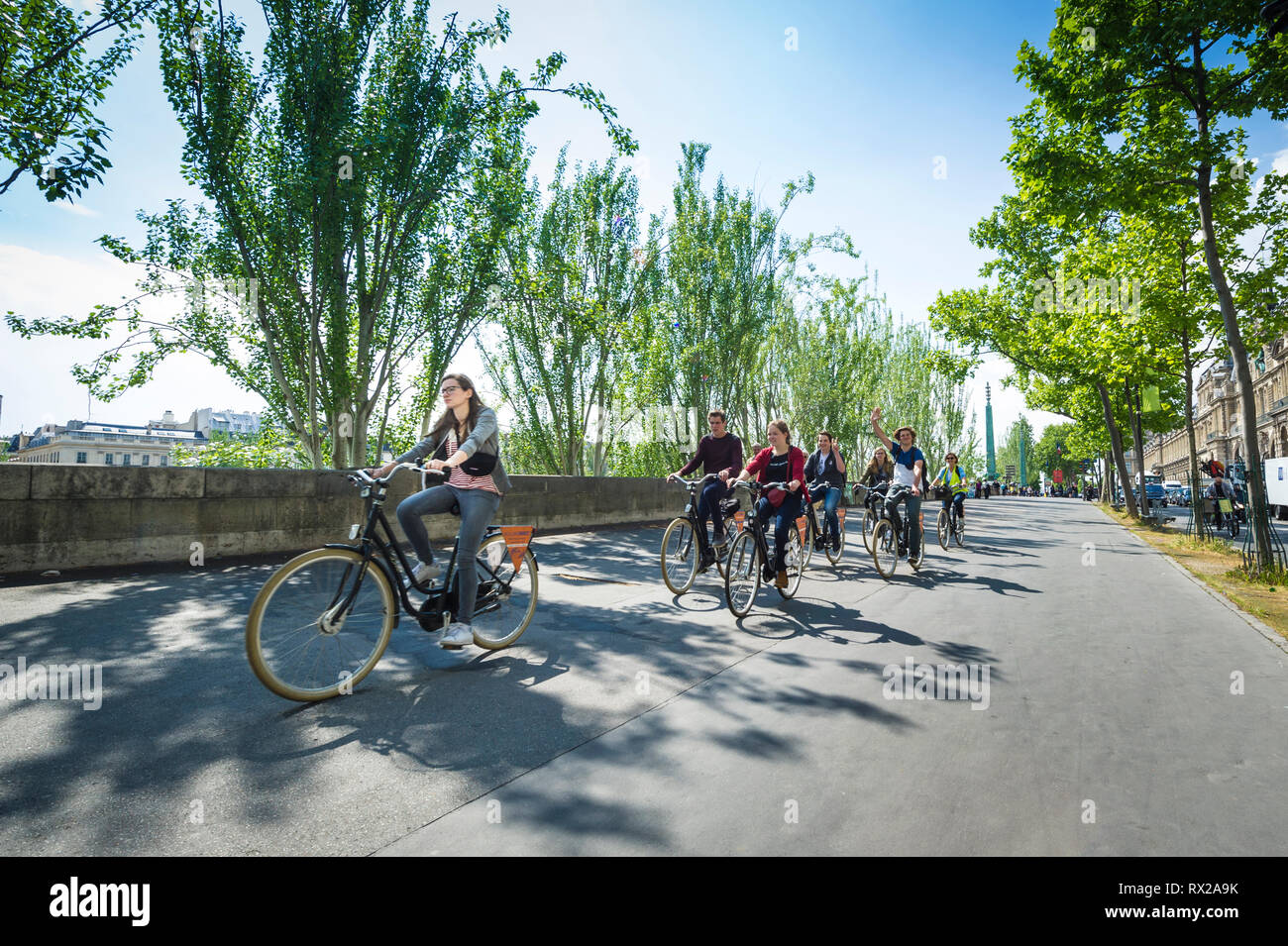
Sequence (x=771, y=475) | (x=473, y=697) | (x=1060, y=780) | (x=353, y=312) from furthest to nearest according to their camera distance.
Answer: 1. (x=353, y=312)
2. (x=771, y=475)
3. (x=473, y=697)
4. (x=1060, y=780)

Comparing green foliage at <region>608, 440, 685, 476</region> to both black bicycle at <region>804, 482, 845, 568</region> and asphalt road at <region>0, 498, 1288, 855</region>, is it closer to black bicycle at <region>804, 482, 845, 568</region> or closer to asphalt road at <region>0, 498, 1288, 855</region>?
black bicycle at <region>804, 482, 845, 568</region>

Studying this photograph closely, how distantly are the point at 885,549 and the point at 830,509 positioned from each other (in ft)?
3.33

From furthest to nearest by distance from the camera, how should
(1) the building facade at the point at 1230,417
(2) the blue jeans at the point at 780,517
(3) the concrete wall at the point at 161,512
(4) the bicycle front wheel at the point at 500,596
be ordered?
1. (1) the building facade at the point at 1230,417
2. (3) the concrete wall at the point at 161,512
3. (2) the blue jeans at the point at 780,517
4. (4) the bicycle front wheel at the point at 500,596

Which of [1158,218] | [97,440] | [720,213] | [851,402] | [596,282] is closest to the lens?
[1158,218]

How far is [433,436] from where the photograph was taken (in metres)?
4.93

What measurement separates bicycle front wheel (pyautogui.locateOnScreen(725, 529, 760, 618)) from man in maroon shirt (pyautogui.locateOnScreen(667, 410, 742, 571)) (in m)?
0.76

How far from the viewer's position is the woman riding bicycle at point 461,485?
14.7 feet

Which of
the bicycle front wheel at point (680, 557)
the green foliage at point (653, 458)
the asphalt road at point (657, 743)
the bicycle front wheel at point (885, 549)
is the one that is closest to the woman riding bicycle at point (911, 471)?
the bicycle front wheel at point (885, 549)

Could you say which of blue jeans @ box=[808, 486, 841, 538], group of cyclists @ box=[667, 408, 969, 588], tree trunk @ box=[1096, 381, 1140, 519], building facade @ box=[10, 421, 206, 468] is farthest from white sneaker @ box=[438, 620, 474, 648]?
building facade @ box=[10, 421, 206, 468]

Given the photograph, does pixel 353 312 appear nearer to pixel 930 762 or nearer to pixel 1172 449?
pixel 930 762

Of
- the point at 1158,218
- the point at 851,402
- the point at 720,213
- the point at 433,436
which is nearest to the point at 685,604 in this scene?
the point at 433,436

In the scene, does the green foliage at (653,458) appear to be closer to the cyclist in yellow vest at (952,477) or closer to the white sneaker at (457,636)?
the cyclist in yellow vest at (952,477)

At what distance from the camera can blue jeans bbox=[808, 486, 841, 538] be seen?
10.1 metres
